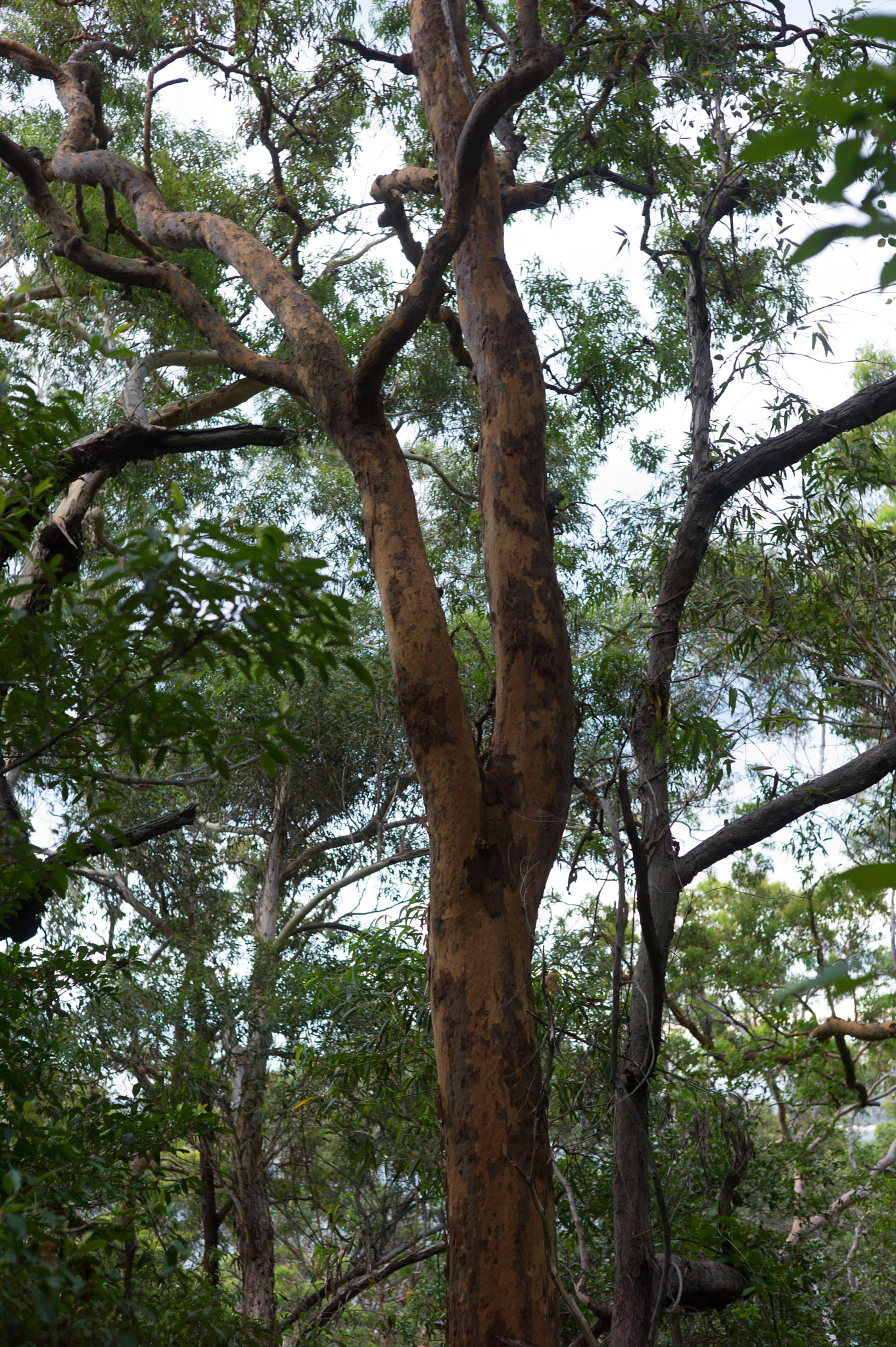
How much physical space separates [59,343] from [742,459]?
279 inches

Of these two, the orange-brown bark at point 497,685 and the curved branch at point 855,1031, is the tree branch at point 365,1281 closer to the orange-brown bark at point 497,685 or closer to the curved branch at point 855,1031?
the curved branch at point 855,1031

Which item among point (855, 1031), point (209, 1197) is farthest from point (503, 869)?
point (209, 1197)

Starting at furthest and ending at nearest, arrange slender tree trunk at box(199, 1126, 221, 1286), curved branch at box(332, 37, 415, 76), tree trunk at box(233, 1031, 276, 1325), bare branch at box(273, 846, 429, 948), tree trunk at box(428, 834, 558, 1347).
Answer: bare branch at box(273, 846, 429, 948), tree trunk at box(233, 1031, 276, 1325), slender tree trunk at box(199, 1126, 221, 1286), curved branch at box(332, 37, 415, 76), tree trunk at box(428, 834, 558, 1347)

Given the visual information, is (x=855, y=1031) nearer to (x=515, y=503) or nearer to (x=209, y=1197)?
(x=515, y=503)

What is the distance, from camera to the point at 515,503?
2.96 m

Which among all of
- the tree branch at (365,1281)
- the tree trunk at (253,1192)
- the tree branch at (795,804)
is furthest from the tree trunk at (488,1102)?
the tree trunk at (253,1192)

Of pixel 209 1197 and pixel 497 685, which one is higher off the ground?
pixel 497 685

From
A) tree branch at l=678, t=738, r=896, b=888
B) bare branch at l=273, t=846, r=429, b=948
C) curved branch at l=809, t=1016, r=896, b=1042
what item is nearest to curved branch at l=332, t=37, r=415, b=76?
tree branch at l=678, t=738, r=896, b=888

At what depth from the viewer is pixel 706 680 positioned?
340 inches

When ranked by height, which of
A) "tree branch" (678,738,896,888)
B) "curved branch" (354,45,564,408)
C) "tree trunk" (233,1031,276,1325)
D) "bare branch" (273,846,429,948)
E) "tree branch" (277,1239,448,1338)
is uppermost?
"bare branch" (273,846,429,948)

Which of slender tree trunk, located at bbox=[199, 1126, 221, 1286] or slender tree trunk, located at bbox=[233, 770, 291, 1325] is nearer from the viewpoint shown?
slender tree trunk, located at bbox=[199, 1126, 221, 1286]

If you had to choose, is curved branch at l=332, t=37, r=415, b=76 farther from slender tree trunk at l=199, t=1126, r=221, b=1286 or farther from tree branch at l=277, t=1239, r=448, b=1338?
slender tree trunk at l=199, t=1126, r=221, b=1286

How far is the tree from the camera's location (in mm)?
2301

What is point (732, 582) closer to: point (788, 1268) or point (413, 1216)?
point (788, 1268)
